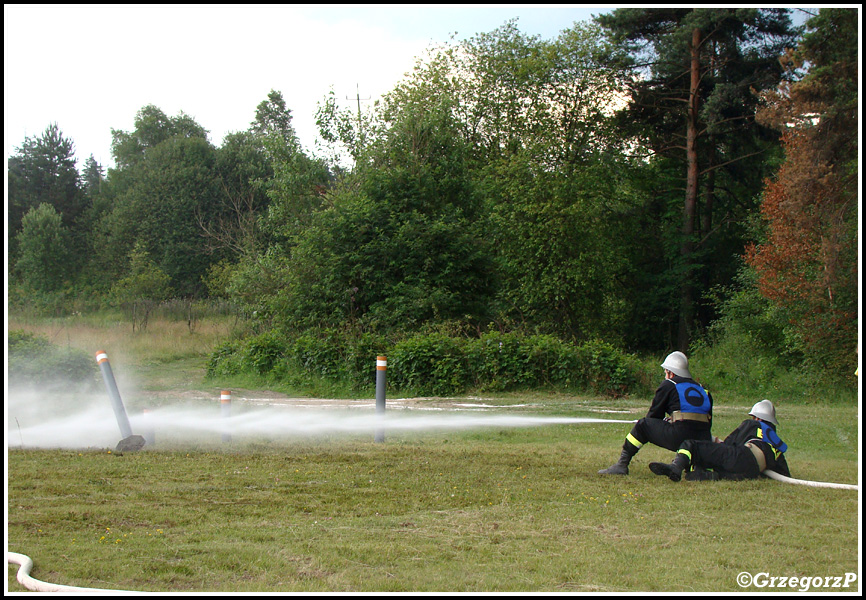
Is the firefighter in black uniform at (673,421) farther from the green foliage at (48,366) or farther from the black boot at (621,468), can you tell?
the green foliage at (48,366)

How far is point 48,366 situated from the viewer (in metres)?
15.0

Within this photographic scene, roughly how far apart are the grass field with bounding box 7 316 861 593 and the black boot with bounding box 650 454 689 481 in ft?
0.32

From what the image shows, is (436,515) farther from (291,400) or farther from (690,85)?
(690,85)

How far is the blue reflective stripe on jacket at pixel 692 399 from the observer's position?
327 inches

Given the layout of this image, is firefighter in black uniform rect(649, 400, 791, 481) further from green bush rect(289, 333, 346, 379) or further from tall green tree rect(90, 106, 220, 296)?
tall green tree rect(90, 106, 220, 296)

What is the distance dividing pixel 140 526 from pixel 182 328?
29359 millimetres

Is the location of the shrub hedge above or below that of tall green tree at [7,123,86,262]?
below

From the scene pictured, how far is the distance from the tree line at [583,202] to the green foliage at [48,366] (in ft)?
29.9

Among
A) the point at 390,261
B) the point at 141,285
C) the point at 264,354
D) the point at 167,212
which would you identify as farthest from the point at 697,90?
the point at 167,212

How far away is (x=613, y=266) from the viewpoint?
34.4 meters

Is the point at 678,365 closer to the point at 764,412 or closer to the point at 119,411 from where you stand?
the point at 764,412

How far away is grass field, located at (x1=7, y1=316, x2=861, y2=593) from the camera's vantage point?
16.1 ft

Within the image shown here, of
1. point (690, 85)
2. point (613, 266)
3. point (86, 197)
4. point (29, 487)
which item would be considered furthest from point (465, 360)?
point (86, 197)

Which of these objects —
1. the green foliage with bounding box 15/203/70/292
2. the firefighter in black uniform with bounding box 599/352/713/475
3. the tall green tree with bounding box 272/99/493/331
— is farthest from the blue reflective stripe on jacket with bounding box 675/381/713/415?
the green foliage with bounding box 15/203/70/292
